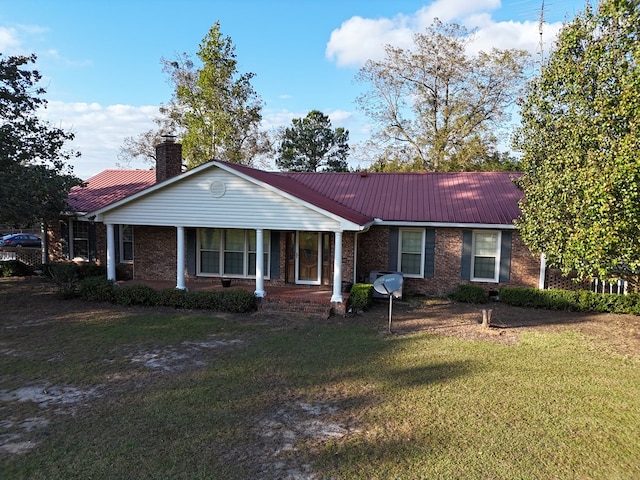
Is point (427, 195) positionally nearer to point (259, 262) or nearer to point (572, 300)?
point (572, 300)

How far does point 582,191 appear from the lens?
8.52 meters

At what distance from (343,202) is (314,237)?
275 centimetres

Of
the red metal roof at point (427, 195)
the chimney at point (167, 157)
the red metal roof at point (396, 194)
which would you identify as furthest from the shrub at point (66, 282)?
the red metal roof at point (427, 195)

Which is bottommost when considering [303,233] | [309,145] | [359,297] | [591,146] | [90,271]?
[359,297]

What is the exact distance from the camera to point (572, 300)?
43.3 feet

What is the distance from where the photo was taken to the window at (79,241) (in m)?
17.3

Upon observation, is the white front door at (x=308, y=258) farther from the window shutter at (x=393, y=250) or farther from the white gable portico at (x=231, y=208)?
the window shutter at (x=393, y=250)

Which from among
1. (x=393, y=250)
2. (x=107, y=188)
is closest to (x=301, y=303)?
(x=393, y=250)

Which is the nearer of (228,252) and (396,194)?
(228,252)

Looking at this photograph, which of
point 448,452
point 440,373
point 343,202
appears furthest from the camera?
point 343,202

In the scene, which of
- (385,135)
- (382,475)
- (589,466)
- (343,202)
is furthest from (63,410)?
(385,135)

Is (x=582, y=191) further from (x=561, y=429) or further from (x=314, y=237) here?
(x=314, y=237)

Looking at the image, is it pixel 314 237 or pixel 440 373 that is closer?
pixel 440 373

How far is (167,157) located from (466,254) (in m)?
11.0
